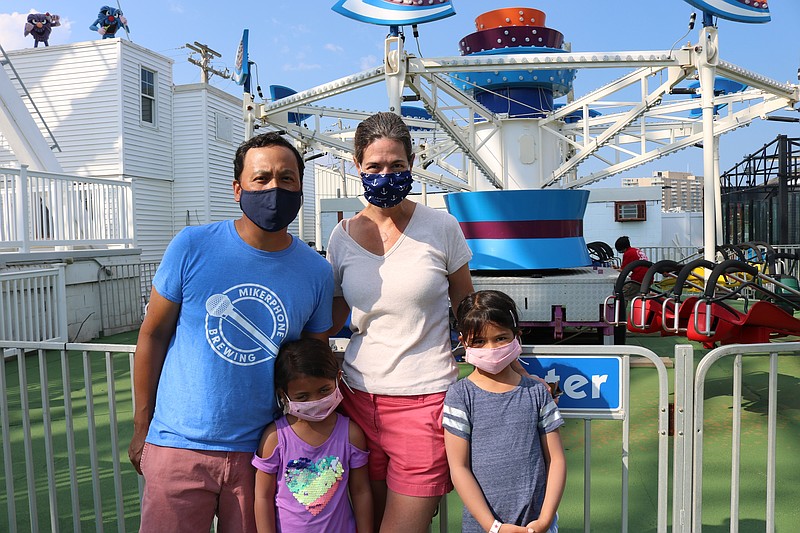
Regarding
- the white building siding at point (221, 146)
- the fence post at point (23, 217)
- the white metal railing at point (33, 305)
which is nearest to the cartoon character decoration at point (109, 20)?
the white building siding at point (221, 146)

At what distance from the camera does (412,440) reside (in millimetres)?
2072

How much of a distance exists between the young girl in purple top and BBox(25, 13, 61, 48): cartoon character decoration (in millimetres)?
21044

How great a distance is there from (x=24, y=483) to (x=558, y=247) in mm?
5317

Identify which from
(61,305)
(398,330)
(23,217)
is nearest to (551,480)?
(398,330)

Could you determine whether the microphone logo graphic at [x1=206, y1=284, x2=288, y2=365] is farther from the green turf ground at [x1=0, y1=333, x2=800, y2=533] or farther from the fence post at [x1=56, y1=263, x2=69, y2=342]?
the fence post at [x1=56, y1=263, x2=69, y2=342]

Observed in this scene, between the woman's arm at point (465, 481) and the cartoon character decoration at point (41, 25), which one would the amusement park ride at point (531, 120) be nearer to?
the woman's arm at point (465, 481)

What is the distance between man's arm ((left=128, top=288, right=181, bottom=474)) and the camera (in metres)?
2.05

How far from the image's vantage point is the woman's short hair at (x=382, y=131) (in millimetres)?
2135

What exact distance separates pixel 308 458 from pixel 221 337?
19.7 inches

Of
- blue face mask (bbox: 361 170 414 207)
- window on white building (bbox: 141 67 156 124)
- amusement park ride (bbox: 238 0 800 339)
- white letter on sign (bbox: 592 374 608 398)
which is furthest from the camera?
window on white building (bbox: 141 67 156 124)

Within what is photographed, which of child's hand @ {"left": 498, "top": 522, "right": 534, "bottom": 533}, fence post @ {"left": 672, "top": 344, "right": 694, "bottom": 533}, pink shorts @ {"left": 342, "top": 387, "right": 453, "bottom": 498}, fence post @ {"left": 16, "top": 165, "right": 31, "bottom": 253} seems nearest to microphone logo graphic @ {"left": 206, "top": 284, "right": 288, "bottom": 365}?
pink shorts @ {"left": 342, "top": 387, "right": 453, "bottom": 498}

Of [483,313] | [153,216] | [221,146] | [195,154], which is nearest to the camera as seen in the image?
[483,313]

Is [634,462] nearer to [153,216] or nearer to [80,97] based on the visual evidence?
[153,216]

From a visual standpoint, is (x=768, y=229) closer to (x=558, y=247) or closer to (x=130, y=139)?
(x=558, y=247)
